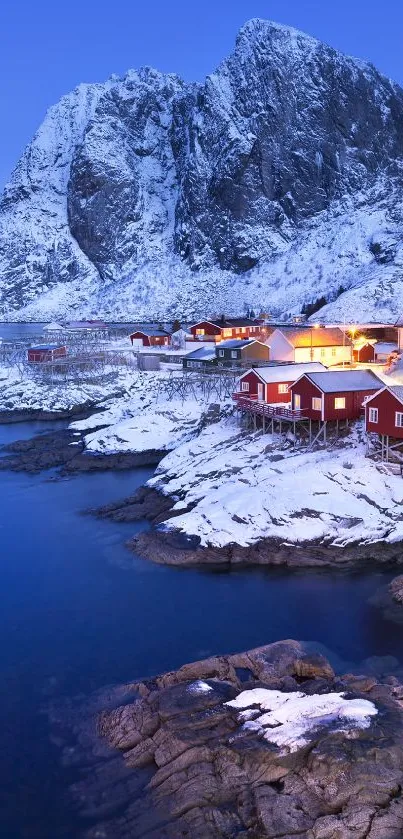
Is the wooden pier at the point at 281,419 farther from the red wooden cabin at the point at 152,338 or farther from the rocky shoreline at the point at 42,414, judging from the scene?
the red wooden cabin at the point at 152,338

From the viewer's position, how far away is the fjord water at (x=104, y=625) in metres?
17.9

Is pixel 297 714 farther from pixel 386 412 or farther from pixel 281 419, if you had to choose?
pixel 281 419

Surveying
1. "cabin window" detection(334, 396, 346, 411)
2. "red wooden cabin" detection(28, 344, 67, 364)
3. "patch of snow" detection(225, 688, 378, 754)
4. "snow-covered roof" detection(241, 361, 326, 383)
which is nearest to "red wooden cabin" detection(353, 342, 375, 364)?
"snow-covered roof" detection(241, 361, 326, 383)

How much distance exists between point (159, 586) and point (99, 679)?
23.8 ft

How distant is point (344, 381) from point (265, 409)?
526 cm

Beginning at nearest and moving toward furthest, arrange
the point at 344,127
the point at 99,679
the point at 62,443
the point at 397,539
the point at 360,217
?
1. the point at 99,679
2. the point at 397,539
3. the point at 62,443
4. the point at 360,217
5. the point at 344,127

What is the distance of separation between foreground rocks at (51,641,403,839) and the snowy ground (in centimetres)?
1151

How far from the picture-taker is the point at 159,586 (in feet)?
94.3

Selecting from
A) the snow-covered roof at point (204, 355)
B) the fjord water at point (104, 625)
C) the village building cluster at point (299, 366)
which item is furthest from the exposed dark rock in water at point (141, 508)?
the snow-covered roof at point (204, 355)

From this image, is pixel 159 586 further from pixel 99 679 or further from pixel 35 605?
pixel 99 679

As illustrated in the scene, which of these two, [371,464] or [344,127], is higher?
[344,127]

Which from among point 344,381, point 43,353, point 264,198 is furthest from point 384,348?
point 264,198

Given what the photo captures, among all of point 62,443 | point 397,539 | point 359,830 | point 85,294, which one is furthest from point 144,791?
point 85,294

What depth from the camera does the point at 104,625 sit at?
84.4ft
